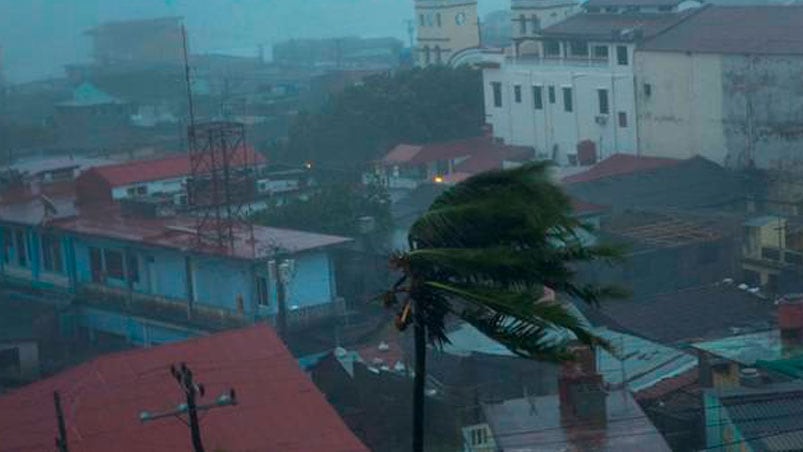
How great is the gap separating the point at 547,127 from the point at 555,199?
15.3 meters

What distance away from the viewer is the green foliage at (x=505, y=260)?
285 centimetres

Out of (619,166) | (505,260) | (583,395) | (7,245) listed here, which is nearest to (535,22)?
(619,166)

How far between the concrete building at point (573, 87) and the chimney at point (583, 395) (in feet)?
35.6

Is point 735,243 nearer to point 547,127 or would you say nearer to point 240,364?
point 240,364

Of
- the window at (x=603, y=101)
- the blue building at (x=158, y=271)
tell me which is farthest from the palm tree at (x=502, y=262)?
the window at (x=603, y=101)

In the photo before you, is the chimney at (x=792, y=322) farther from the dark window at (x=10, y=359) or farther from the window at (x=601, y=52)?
the window at (x=601, y=52)

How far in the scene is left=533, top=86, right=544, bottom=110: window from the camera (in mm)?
18109

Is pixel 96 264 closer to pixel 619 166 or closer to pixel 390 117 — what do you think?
pixel 619 166

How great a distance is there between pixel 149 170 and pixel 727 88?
5.41 meters

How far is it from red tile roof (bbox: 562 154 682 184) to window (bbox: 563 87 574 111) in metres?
1.43

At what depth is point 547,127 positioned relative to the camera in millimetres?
18109

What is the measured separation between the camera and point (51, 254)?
13.2 m

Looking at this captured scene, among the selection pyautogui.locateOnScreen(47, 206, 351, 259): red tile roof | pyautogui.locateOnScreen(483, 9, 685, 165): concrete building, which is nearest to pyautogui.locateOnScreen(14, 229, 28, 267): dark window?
pyautogui.locateOnScreen(47, 206, 351, 259): red tile roof

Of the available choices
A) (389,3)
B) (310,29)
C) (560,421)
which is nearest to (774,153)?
(560,421)
